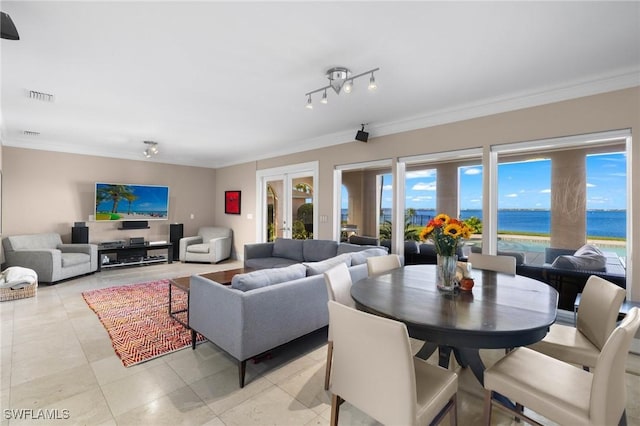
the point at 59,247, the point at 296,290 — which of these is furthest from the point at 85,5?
the point at 59,247

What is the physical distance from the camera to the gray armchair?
6.89 meters

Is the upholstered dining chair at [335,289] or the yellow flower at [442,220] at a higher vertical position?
the yellow flower at [442,220]

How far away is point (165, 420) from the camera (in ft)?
A: 6.07

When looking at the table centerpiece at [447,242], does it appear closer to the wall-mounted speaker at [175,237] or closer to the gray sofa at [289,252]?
the gray sofa at [289,252]

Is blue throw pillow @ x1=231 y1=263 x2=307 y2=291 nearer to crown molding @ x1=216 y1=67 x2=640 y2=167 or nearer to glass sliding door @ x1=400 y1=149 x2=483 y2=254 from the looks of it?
glass sliding door @ x1=400 y1=149 x2=483 y2=254

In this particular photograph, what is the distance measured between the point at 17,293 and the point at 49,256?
81 centimetres

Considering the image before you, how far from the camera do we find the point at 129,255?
6.43m

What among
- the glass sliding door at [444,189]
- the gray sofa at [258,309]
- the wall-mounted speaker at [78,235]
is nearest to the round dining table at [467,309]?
the gray sofa at [258,309]

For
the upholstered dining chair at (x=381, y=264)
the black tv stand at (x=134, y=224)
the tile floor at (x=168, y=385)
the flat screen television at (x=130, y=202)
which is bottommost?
the tile floor at (x=168, y=385)

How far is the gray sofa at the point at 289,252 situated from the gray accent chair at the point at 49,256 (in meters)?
3.05

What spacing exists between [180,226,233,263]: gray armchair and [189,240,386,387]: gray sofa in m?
4.30

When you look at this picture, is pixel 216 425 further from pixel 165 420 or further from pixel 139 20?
pixel 139 20

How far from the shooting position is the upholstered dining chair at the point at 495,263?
2.74 m

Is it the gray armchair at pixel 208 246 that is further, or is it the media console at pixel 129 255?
the gray armchair at pixel 208 246
